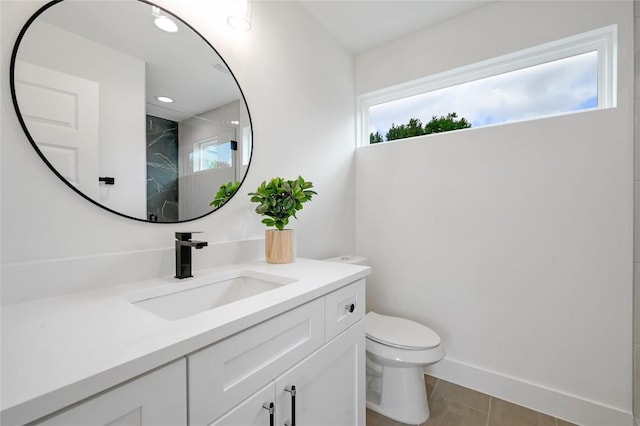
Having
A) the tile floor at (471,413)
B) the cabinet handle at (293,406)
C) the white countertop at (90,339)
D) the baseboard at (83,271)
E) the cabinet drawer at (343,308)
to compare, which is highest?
the baseboard at (83,271)

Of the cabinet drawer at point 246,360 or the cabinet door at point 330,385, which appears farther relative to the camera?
the cabinet door at point 330,385

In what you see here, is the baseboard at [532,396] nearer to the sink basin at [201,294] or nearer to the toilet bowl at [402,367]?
the toilet bowl at [402,367]

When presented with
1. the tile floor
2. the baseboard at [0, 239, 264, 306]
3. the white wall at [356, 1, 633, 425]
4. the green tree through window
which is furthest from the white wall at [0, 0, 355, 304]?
the tile floor

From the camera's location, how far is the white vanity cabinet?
0.60m

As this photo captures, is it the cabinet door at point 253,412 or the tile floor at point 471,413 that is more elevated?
the cabinet door at point 253,412

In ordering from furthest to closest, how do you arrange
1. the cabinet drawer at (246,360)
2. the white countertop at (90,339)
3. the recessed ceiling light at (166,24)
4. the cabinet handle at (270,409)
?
the recessed ceiling light at (166,24), the cabinet handle at (270,409), the cabinet drawer at (246,360), the white countertop at (90,339)

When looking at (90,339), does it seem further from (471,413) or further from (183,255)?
(471,413)

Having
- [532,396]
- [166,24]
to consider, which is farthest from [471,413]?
[166,24]

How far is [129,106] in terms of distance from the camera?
997 mm

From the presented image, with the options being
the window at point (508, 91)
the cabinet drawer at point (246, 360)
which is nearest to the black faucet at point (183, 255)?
the cabinet drawer at point (246, 360)

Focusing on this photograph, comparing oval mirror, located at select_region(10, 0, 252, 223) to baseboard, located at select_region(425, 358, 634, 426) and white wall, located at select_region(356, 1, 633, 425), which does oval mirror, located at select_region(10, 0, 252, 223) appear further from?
baseboard, located at select_region(425, 358, 634, 426)

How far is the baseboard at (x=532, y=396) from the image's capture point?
142cm

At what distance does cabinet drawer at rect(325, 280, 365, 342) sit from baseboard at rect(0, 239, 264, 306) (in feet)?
1.86

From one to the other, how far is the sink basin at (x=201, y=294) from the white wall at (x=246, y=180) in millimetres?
162
